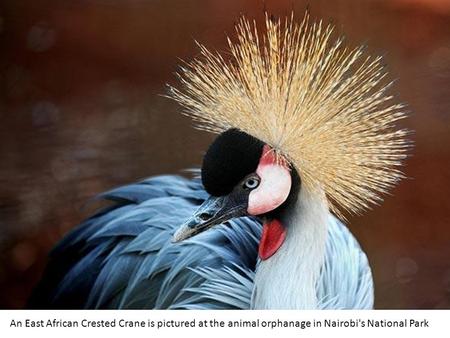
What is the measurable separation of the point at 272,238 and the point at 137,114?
579 millimetres

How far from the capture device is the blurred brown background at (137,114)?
2.01 meters

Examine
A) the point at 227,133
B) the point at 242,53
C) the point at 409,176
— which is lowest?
the point at 409,176

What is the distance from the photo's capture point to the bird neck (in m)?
1.71

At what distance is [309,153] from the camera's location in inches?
68.1

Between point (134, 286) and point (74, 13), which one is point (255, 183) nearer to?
point (134, 286)

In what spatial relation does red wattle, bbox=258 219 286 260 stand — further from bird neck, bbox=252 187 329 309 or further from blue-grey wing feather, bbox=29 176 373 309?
blue-grey wing feather, bbox=29 176 373 309

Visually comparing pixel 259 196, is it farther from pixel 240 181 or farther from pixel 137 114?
pixel 137 114

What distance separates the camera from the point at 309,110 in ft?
5.74

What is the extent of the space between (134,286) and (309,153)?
604mm

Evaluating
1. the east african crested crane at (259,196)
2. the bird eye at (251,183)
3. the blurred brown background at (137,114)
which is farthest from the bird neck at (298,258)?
the blurred brown background at (137,114)
